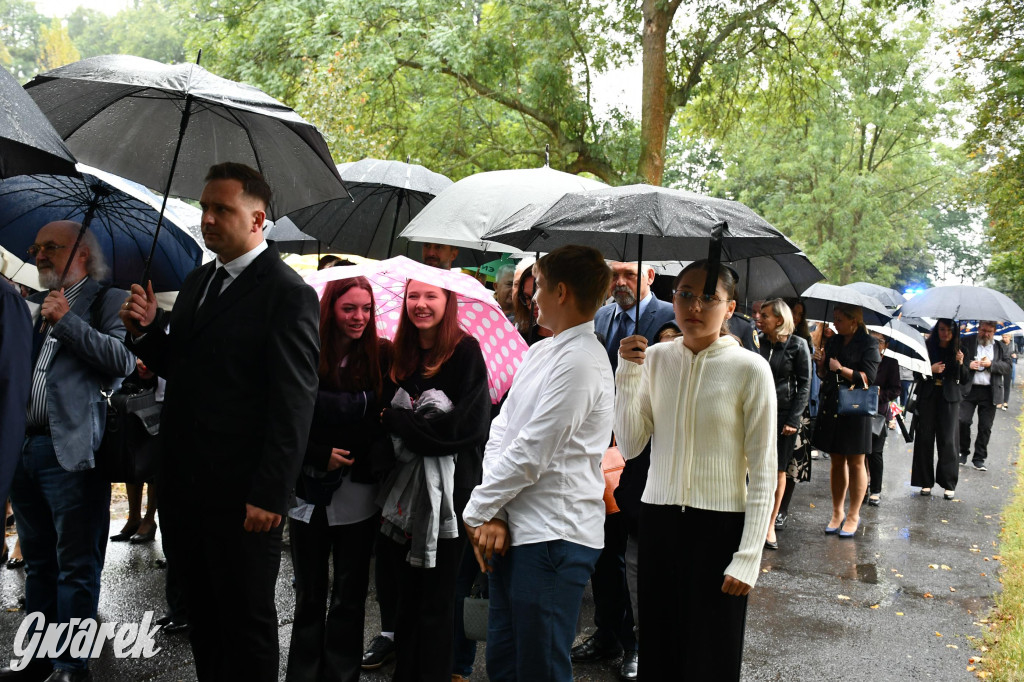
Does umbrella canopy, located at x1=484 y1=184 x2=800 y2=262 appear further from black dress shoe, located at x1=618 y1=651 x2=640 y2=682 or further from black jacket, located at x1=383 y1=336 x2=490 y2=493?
black dress shoe, located at x1=618 y1=651 x2=640 y2=682

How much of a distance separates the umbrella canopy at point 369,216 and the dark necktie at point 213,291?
3440 mm

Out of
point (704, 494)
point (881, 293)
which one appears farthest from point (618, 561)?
point (881, 293)

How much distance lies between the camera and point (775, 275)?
6.16 meters

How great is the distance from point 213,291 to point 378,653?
2453 millimetres

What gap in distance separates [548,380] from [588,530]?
58 cm

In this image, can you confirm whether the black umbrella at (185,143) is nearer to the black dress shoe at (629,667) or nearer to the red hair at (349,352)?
the red hair at (349,352)

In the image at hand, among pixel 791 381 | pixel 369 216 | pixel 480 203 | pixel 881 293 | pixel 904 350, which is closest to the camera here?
pixel 480 203

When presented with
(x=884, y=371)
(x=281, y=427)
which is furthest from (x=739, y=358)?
(x=884, y=371)

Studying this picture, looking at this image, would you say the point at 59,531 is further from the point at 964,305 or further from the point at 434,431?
the point at 964,305

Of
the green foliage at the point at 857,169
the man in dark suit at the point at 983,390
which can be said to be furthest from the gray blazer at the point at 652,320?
the green foliage at the point at 857,169

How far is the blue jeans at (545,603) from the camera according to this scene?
10.9 feet

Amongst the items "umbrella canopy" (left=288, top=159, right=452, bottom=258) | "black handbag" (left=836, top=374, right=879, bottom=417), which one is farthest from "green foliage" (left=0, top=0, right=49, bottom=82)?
"black handbag" (left=836, top=374, right=879, bottom=417)

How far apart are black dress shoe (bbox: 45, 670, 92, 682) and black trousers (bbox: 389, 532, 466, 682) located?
1.62 metres

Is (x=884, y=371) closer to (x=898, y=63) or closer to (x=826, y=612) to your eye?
(x=826, y=612)
